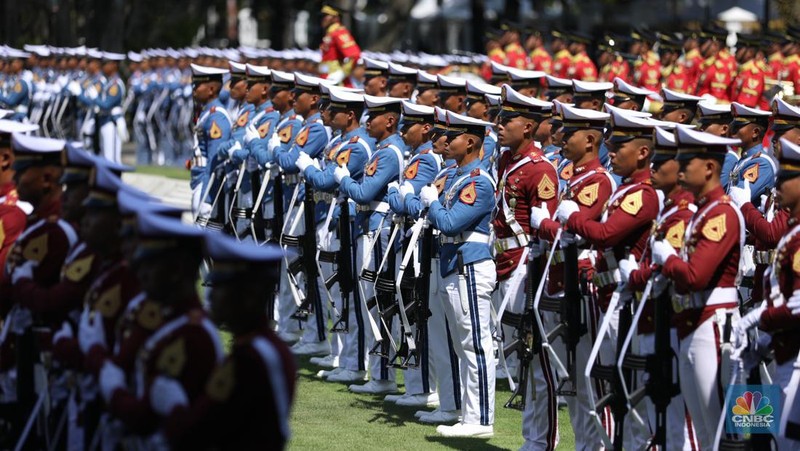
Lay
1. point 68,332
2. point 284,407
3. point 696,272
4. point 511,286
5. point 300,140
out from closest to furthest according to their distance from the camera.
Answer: point 284,407 → point 68,332 → point 696,272 → point 511,286 → point 300,140

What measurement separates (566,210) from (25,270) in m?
3.01

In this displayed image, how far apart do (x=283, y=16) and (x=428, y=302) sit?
3430 centimetres

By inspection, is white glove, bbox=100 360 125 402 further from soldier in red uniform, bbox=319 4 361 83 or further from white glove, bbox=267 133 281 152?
soldier in red uniform, bbox=319 4 361 83

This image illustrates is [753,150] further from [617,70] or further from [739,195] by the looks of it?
[617,70]

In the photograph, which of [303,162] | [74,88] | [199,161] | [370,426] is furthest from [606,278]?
[74,88]

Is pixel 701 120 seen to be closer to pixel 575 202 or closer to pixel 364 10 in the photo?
pixel 575 202

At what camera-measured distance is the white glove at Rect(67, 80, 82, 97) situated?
26688 mm

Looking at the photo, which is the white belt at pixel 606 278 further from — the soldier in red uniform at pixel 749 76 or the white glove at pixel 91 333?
the soldier in red uniform at pixel 749 76

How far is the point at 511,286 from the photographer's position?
9625 mm

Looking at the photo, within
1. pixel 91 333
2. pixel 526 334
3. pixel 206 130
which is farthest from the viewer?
pixel 206 130

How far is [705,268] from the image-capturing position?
7.52 metres

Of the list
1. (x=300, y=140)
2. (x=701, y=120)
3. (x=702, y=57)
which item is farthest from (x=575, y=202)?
(x=702, y=57)

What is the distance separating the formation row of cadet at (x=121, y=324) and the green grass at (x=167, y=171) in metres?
17.8

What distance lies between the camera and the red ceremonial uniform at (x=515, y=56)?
24172mm
